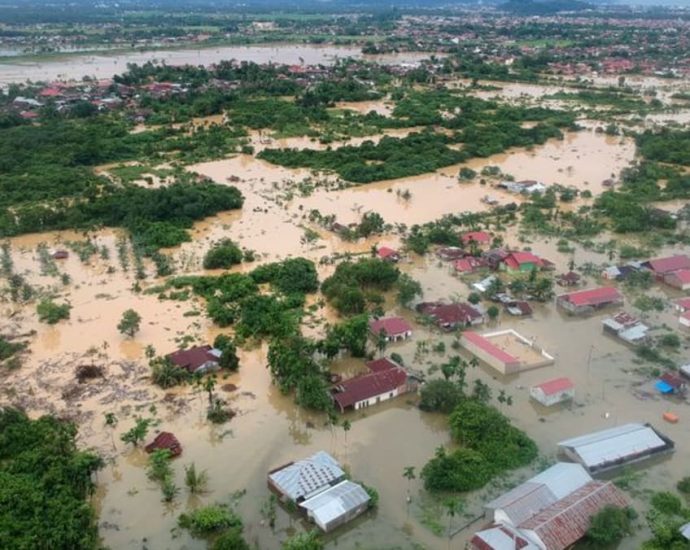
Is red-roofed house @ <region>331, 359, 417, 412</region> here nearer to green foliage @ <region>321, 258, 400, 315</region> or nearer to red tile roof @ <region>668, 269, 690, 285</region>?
green foliage @ <region>321, 258, 400, 315</region>

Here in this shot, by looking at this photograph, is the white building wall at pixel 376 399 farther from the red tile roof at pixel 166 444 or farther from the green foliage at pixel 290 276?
the green foliage at pixel 290 276

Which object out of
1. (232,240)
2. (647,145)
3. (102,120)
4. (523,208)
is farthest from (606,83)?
(232,240)

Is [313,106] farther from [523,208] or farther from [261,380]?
[261,380]

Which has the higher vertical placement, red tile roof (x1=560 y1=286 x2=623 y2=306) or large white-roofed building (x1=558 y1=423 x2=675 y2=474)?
Answer: large white-roofed building (x1=558 y1=423 x2=675 y2=474)

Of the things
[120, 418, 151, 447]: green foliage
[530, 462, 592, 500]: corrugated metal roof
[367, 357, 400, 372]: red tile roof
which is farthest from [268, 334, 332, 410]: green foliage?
[530, 462, 592, 500]: corrugated metal roof

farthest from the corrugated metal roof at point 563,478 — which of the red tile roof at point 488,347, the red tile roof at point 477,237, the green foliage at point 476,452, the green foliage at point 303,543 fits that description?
the red tile roof at point 477,237

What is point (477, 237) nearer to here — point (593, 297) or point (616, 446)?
point (593, 297)
